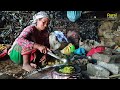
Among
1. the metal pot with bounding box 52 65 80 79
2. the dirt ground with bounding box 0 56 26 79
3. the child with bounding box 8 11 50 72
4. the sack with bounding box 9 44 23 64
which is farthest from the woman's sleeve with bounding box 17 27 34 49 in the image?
the metal pot with bounding box 52 65 80 79

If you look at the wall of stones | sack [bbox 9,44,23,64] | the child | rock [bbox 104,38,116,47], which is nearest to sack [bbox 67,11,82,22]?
the wall of stones

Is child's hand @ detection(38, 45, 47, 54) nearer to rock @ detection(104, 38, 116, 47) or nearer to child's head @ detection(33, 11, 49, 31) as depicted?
child's head @ detection(33, 11, 49, 31)

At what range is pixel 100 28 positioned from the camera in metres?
3.94

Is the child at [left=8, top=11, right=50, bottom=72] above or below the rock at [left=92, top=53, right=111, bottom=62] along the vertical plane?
above

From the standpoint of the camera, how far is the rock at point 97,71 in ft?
12.4

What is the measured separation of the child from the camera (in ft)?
12.6

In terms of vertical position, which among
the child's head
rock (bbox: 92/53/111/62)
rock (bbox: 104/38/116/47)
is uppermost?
Answer: the child's head

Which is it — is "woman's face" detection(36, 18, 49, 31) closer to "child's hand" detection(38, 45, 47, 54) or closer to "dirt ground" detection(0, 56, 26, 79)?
"child's hand" detection(38, 45, 47, 54)

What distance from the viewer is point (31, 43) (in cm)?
383

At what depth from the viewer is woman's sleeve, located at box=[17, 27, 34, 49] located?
Result: 383 centimetres

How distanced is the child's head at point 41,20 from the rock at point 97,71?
0.86m

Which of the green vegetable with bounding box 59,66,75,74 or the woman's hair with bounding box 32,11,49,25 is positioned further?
the woman's hair with bounding box 32,11,49,25

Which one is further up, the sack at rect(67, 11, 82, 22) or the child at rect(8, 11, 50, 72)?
the sack at rect(67, 11, 82, 22)
